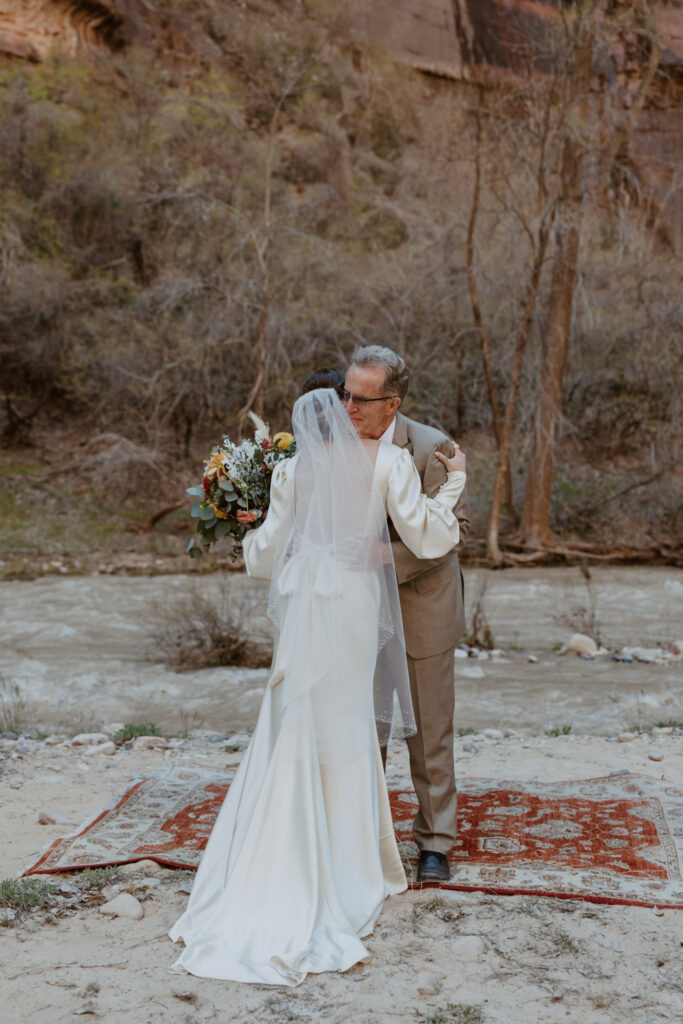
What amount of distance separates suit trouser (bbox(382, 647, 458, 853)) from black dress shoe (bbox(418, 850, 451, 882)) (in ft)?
0.13

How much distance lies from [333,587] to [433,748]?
3.06 feet

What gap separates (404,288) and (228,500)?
17.5 m

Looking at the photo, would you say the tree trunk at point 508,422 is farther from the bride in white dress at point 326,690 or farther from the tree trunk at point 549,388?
the bride in white dress at point 326,690

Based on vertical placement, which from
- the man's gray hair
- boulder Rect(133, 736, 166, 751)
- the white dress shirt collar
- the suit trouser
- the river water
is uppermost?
the man's gray hair

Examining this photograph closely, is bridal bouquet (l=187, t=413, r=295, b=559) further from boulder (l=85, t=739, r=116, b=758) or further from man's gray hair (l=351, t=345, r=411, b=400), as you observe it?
boulder (l=85, t=739, r=116, b=758)

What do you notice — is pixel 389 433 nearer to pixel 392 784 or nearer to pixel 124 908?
pixel 124 908

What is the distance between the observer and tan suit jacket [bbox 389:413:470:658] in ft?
13.0

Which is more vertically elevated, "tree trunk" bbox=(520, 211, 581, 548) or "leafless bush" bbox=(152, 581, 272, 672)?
"tree trunk" bbox=(520, 211, 581, 548)

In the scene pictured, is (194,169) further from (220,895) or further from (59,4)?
(220,895)

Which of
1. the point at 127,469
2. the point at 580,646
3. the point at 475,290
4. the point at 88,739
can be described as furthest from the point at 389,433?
the point at 127,469

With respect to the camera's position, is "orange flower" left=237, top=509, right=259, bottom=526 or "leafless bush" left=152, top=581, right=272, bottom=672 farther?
"leafless bush" left=152, top=581, right=272, bottom=672

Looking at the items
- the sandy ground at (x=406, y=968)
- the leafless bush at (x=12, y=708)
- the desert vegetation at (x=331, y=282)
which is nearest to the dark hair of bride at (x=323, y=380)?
the sandy ground at (x=406, y=968)

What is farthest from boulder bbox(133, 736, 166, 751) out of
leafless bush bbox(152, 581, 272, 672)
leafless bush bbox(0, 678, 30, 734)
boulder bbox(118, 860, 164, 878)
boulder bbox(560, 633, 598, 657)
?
boulder bbox(560, 633, 598, 657)

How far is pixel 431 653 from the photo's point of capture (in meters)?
4.07
